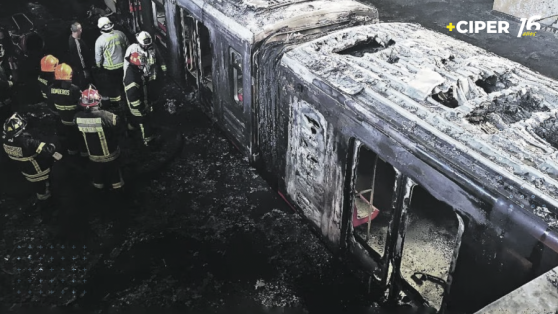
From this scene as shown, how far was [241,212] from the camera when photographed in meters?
5.98

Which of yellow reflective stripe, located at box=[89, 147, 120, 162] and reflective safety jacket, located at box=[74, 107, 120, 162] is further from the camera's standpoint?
yellow reflective stripe, located at box=[89, 147, 120, 162]

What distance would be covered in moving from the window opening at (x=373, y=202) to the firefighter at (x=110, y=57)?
13.1ft

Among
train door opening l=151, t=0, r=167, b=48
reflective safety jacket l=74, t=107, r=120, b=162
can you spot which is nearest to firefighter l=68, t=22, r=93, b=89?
train door opening l=151, t=0, r=167, b=48

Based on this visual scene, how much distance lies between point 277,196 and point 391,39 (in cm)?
247

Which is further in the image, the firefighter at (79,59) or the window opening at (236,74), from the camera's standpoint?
the firefighter at (79,59)

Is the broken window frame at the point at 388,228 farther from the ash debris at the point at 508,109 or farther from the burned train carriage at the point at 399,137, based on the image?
the ash debris at the point at 508,109

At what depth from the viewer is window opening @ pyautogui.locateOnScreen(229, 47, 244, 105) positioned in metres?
6.12

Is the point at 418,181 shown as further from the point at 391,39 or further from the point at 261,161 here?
the point at 261,161

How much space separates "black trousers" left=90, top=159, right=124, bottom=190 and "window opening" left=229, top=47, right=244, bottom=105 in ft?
5.90

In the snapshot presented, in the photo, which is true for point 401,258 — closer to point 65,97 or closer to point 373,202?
point 373,202

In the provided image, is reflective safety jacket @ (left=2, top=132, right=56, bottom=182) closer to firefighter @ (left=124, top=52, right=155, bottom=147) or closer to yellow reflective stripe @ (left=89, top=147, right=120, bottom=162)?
yellow reflective stripe @ (left=89, top=147, right=120, bottom=162)

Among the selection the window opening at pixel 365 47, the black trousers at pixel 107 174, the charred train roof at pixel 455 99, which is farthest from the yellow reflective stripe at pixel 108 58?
the window opening at pixel 365 47

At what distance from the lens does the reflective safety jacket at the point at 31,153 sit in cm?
538

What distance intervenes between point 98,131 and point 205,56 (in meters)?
4.00
